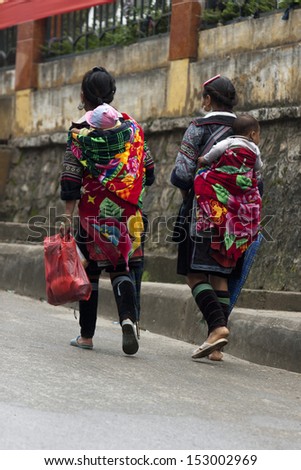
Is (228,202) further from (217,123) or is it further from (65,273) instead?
(65,273)

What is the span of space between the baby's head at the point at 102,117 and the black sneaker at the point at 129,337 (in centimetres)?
125

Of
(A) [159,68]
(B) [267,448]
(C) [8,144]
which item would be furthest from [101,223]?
(C) [8,144]

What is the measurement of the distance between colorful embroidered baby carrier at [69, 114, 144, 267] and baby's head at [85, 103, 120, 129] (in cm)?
4

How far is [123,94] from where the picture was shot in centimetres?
1292

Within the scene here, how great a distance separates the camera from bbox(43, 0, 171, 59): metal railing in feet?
41.8

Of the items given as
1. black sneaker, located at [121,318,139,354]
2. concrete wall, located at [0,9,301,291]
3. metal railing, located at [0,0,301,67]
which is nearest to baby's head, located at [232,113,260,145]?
black sneaker, located at [121,318,139,354]

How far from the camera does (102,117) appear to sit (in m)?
7.39

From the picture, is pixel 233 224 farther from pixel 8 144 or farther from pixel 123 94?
pixel 8 144

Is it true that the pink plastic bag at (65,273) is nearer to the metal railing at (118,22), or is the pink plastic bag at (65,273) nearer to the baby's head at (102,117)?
the baby's head at (102,117)

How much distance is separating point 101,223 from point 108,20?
6708 millimetres

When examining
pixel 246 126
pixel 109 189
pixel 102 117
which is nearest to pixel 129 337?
pixel 109 189

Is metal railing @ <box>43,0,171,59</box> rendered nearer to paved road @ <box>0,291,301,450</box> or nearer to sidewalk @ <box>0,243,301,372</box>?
sidewalk @ <box>0,243,301,372</box>

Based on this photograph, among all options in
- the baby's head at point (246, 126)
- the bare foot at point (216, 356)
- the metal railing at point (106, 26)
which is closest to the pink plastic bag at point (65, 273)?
the bare foot at point (216, 356)

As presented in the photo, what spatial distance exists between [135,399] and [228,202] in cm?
197
